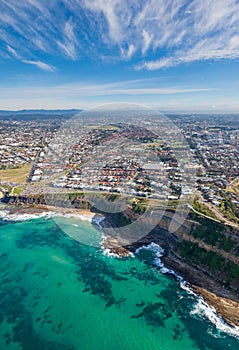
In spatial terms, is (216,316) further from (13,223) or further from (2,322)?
(13,223)

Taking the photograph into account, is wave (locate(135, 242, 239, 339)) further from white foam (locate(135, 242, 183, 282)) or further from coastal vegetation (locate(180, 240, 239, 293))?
coastal vegetation (locate(180, 240, 239, 293))

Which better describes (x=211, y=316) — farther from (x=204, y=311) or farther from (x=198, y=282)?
(x=198, y=282)

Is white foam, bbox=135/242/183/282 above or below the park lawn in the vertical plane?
below

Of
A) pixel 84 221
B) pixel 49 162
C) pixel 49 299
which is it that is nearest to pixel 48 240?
pixel 84 221

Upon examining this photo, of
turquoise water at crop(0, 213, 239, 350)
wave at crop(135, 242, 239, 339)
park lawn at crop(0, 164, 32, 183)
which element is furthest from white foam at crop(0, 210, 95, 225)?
wave at crop(135, 242, 239, 339)

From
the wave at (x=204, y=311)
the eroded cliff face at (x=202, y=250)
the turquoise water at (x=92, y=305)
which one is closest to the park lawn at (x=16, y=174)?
the turquoise water at (x=92, y=305)

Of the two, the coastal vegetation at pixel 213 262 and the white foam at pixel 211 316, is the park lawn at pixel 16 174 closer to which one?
the coastal vegetation at pixel 213 262

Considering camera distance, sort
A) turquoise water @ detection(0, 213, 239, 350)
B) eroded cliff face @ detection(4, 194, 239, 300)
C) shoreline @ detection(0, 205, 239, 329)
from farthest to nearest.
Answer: eroded cliff face @ detection(4, 194, 239, 300)
shoreline @ detection(0, 205, 239, 329)
turquoise water @ detection(0, 213, 239, 350)
